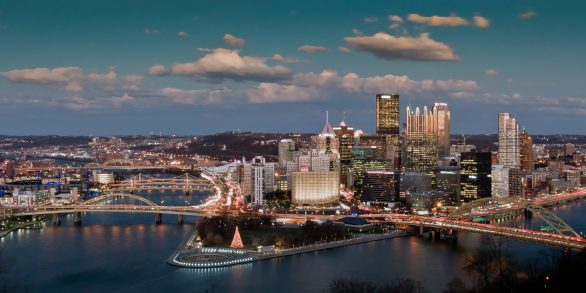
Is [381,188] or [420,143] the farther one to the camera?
[420,143]

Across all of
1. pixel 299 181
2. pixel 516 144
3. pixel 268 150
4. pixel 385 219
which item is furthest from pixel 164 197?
pixel 268 150

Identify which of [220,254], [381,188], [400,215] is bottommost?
[220,254]

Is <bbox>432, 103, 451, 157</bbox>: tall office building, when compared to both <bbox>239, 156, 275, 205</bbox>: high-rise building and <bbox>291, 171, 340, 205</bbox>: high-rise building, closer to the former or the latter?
<bbox>239, 156, 275, 205</bbox>: high-rise building

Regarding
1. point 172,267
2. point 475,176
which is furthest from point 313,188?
point 172,267

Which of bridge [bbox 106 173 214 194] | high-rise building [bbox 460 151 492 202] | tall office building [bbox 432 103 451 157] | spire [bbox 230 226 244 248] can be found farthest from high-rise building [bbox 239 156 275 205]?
tall office building [bbox 432 103 451 157]

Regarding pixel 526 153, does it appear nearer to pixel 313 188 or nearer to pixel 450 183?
pixel 450 183

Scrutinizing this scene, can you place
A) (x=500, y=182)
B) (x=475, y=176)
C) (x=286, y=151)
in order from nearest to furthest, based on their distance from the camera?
(x=475, y=176) → (x=500, y=182) → (x=286, y=151)
